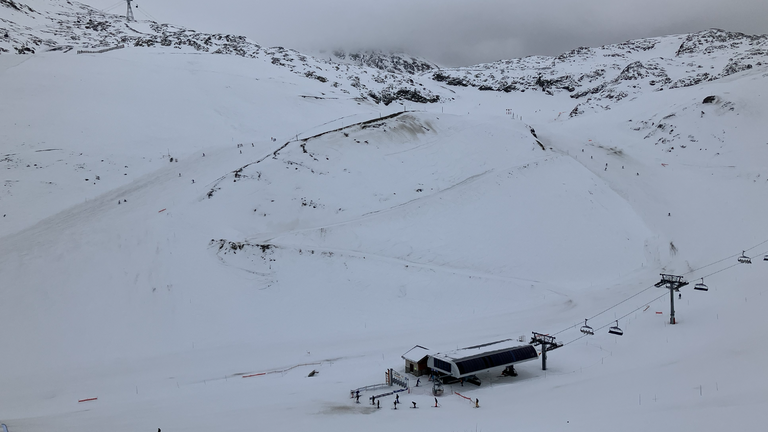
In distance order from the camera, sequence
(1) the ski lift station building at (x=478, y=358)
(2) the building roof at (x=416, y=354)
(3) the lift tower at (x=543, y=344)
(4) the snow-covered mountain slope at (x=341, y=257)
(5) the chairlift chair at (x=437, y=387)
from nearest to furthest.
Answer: (4) the snow-covered mountain slope at (x=341, y=257) → (5) the chairlift chair at (x=437, y=387) → (1) the ski lift station building at (x=478, y=358) → (2) the building roof at (x=416, y=354) → (3) the lift tower at (x=543, y=344)

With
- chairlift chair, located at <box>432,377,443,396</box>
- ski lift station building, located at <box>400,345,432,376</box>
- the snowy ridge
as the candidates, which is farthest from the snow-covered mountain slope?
the snowy ridge

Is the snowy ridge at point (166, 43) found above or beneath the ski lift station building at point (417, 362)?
above

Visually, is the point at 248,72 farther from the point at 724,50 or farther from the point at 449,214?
the point at 724,50

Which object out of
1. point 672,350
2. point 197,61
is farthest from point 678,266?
point 197,61

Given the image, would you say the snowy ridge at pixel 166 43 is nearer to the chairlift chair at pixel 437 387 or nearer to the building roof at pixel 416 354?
the building roof at pixel 416 354

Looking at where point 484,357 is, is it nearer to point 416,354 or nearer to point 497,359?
point 497,359

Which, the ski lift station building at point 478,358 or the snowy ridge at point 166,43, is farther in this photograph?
the snowy ridge at point 166,43

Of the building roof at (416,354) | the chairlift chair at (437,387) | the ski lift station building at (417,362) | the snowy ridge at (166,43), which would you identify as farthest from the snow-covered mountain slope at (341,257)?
the snowy ridge at (166,43)

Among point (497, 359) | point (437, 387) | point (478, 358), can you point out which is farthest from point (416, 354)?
point (497, 359)

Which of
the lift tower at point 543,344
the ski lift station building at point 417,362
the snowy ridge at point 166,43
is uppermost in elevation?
the snowy ridge at point 166,43
